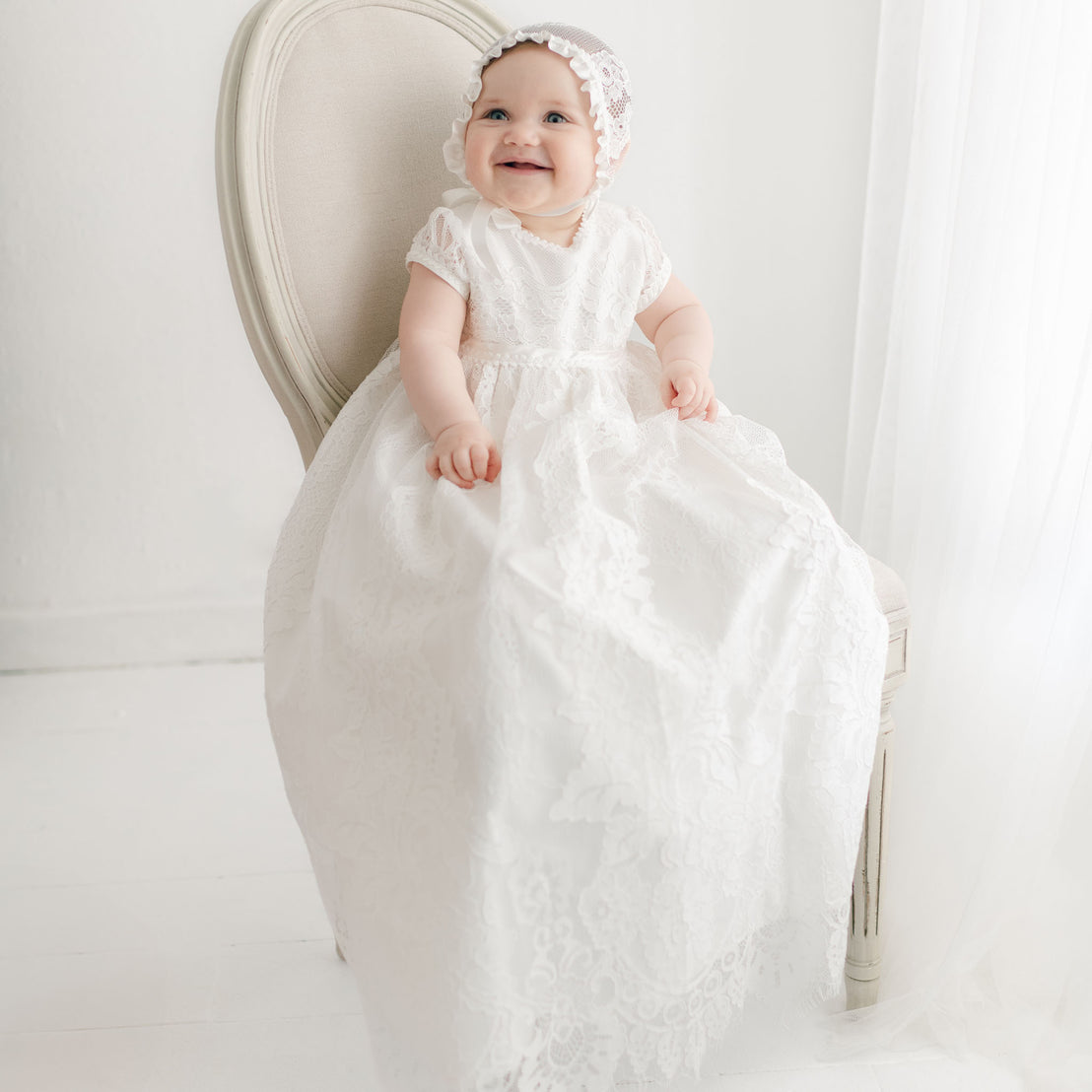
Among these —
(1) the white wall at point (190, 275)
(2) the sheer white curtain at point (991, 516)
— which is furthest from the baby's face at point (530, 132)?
(1) the white wall at point (190, 275)

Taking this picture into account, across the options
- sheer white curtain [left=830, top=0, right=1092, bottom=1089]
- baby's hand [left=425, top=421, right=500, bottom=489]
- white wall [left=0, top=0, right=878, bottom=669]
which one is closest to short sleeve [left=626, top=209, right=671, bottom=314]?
baby's hand [left=425, top=421, right=500, bottom=489]

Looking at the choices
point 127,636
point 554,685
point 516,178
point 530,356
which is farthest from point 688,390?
point 127,636

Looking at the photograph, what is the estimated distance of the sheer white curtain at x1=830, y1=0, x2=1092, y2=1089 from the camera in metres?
1.01

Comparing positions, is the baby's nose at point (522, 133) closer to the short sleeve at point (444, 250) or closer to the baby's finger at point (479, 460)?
the short sleeve at point (444, 250)

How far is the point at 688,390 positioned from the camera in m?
0.97

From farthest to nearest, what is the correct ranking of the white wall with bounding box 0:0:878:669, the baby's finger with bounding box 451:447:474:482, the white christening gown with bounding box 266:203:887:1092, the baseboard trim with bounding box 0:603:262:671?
the baseboard trim with bounding box 0:603:262:671 < the white wall with bounding box 0:0:878:669 < the baby's finger with bounding box 451:447:474:482 < the white christening gown with bounding box 266:203:887:1092

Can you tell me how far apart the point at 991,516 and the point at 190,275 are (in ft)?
4.07

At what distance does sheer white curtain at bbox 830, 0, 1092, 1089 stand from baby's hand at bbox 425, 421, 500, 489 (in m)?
0.56

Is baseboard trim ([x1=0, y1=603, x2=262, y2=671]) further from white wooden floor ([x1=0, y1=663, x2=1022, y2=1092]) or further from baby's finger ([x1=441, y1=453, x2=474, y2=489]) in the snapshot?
baby's finger ([x1=441, y1=453, x2=474, y2=489])

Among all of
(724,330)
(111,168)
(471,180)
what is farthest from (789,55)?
(111,168)

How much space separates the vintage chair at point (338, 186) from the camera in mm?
978

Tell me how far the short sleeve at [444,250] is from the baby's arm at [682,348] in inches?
8.2

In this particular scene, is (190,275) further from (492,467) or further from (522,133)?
(492,467)

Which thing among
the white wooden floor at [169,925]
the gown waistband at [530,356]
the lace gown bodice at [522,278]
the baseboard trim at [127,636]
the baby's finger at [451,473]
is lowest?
the white wooden floor at [169,925]
